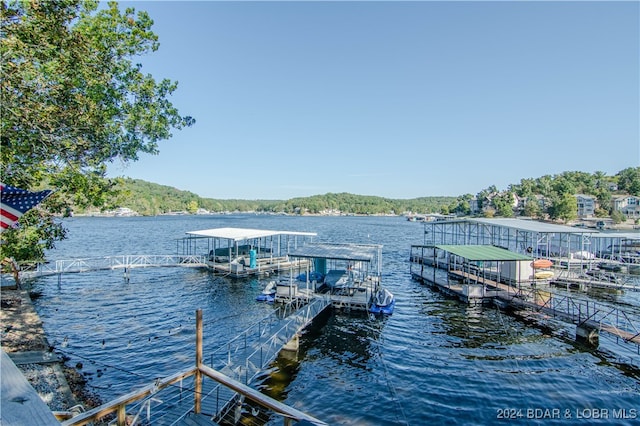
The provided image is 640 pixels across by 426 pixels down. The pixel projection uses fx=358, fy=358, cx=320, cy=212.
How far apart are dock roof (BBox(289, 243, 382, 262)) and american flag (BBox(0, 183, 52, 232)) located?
1750cm

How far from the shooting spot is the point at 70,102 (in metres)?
10.4

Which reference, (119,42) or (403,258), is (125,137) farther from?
(403,258)

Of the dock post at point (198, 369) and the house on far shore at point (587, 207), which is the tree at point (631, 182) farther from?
the dock post at point (198, 369)

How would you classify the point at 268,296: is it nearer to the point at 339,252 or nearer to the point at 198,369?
the point at 339,252

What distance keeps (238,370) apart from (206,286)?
745 inches

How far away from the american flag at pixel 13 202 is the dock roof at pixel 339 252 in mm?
17505

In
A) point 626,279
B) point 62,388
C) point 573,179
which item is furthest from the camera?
point 573,179

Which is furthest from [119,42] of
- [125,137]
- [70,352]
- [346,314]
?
[346,314]

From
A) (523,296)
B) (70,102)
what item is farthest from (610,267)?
(70,102)

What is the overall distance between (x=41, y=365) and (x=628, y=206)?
13708cm

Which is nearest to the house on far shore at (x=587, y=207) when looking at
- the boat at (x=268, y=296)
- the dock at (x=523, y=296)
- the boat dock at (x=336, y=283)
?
the dock at (x=523, y=296)

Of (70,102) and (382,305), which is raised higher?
(70,102)

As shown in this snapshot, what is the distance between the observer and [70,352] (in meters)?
16.2

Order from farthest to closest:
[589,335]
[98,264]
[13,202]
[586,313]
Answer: [98,264] → [586,313] → [589,335] → [13,202]
